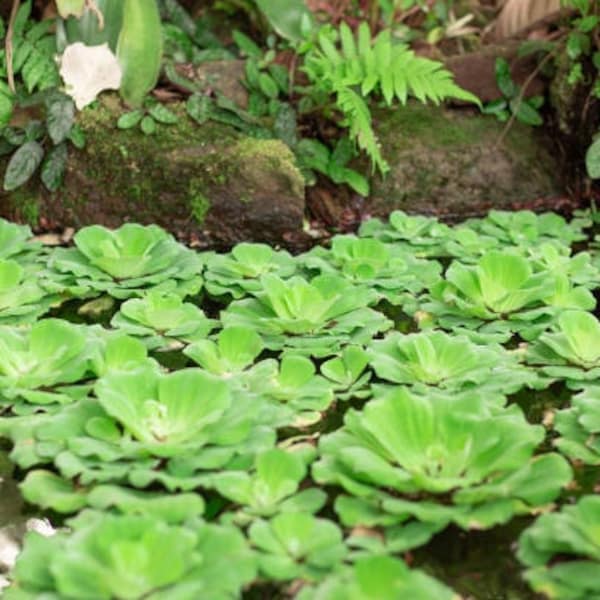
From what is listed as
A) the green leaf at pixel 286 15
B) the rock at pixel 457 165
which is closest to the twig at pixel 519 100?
the rock at pixel 457 165

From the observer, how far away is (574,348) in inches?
76.3

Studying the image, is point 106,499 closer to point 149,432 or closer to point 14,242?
point 149,432

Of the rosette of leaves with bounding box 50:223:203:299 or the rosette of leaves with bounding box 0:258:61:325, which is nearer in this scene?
the rosette of leaves with bounding box 0:258:61:325

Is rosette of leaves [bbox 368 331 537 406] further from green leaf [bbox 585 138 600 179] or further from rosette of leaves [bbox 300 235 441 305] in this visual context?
green leaf [bbox 585 138 600 179]

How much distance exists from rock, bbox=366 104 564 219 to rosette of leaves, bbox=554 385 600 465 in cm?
151

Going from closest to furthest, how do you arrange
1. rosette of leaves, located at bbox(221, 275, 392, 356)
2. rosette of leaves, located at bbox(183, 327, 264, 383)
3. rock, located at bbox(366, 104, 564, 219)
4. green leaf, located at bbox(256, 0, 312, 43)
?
rosette of leaves, located at bbox(183, 327, 264, 383) < rosette of leaves, located at bbox(221, 275, 392, 356) < green leaf, located at bbox(256, 0, 312, 43) < rock, located at bbox(366, 104, 564, 219)

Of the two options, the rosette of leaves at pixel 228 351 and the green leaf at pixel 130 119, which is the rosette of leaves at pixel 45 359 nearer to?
the rosette of leaves at pixel 228 351

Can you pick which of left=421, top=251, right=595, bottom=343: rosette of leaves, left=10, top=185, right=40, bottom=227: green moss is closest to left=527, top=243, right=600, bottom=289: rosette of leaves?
left=421, top=251, right=595, bottom=343: rosette of leaves

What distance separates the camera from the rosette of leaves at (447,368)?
182cm

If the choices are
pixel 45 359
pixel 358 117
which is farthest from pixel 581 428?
pixel 358 117

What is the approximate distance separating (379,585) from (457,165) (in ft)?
7.21

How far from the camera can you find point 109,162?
293 cm

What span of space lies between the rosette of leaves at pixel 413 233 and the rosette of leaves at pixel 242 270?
403 mm

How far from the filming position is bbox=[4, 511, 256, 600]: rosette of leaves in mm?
1224
